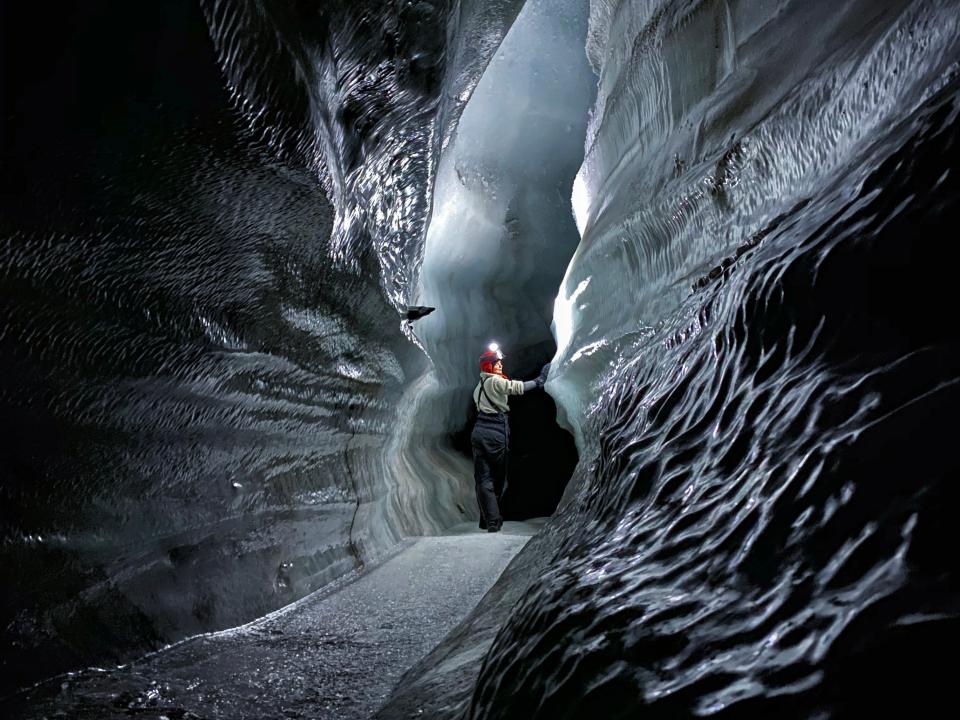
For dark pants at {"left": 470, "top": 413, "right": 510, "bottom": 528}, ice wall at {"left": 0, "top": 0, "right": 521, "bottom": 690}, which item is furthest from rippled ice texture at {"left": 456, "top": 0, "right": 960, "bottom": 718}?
dark pants at {"left": 470, "top": 413, "right": 510, "bottom": 528}

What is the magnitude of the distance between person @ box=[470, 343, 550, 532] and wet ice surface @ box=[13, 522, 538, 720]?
3012mm

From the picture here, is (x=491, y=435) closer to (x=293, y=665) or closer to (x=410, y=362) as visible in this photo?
(x=410, y=362)

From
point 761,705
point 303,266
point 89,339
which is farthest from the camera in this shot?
point 303,266

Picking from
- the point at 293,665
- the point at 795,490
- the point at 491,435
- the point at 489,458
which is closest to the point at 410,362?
the point at 491,435

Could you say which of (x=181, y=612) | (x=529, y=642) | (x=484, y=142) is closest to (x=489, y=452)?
(x=484, y=142)

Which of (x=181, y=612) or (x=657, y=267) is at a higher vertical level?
(x=657, y=267)

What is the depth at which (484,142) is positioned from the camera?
800cm

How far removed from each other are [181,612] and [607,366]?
10.4 feet

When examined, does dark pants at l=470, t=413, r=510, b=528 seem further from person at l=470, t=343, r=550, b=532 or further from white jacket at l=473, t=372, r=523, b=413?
white jacket at l=473, t=372, r=523, b=413

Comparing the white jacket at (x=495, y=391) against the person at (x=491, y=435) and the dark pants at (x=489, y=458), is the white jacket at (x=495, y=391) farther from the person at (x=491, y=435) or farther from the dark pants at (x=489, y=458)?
the dark pants at (x=489, y=458)

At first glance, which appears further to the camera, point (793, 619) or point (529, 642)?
point (529, 642)

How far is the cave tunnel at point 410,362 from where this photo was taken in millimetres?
790

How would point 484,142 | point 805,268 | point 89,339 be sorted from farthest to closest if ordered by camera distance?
point 484,142
point 89,339
point 805,268

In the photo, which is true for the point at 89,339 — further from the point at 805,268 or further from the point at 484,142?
the point at 484,142
